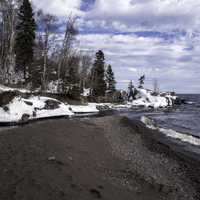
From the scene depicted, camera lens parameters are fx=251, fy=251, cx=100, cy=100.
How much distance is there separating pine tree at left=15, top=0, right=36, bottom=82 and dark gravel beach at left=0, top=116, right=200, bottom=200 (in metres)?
34.3

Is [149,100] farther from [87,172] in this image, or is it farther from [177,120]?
[87,172]

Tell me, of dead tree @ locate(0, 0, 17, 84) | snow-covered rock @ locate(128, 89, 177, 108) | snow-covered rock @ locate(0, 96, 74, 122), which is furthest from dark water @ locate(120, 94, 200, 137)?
snow-covered rock @ locate(128, 89, 177, 108)

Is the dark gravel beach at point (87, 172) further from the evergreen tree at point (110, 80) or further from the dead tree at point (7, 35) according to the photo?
the evergreen tree at point (110, 80)

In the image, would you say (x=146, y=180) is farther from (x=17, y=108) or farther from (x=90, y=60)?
(x=90, y=60)

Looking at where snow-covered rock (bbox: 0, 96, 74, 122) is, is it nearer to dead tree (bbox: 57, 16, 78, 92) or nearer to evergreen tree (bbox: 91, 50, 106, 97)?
dead tree (bbox: 57, 16, 78, 92)

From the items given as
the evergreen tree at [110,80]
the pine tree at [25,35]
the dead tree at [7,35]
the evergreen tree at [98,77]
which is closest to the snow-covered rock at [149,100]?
the evergreen tree at [110,80]

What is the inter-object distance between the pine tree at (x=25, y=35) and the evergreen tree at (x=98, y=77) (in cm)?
2269

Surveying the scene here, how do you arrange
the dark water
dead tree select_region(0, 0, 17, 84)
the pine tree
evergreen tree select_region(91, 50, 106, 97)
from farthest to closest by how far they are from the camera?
evergreen tree select_region(91, 50, 106, 97) < the pine tree < dead tree select_region(0, 0, 17, 84) < the dark water

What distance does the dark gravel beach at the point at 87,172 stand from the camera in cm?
665

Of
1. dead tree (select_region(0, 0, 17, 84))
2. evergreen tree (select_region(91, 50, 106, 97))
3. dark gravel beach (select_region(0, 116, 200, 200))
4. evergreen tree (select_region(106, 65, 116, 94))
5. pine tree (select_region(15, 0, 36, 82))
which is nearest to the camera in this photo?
dark gravel beach (select_region(0, 116, 200, 200))

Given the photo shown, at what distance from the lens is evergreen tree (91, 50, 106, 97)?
64.5m

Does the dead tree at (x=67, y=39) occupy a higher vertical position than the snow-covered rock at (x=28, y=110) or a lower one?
higher

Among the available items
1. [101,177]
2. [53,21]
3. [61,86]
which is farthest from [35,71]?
[101,177]

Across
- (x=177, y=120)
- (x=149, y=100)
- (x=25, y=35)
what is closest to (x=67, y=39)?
(x=25, y=35)
